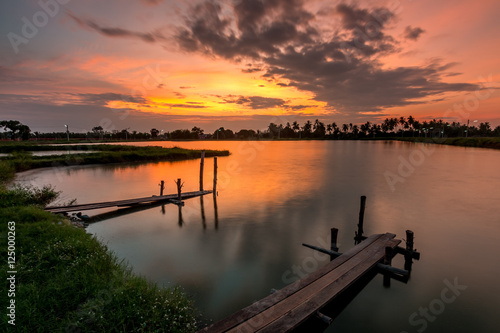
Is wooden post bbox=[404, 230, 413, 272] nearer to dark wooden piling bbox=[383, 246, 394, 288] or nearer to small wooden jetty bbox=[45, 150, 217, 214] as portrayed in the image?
dark wooden piling bbox=[383, 246, 394, 288]

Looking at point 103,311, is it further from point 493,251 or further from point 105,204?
point 493,251

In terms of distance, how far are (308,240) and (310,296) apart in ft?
26.1

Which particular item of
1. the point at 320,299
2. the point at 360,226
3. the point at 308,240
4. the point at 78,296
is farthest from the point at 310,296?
the point at 360,226

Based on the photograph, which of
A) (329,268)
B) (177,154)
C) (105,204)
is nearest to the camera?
(329,268)

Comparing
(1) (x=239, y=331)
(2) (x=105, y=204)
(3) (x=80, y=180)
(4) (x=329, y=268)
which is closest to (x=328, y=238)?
(4) (x=329, y=268)

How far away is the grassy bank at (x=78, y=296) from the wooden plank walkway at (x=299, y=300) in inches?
53.2

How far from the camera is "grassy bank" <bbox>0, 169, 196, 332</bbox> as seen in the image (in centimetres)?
583

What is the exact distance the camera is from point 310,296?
7207mm

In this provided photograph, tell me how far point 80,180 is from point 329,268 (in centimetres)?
3258

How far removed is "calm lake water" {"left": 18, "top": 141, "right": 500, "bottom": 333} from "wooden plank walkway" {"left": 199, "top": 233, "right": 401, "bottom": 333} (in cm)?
120

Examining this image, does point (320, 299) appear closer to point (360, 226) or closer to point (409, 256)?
point (409, 256)

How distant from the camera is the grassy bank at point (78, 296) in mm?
5828

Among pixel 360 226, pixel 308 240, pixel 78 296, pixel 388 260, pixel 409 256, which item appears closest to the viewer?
pixel 78 296

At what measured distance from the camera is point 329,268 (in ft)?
29.8
